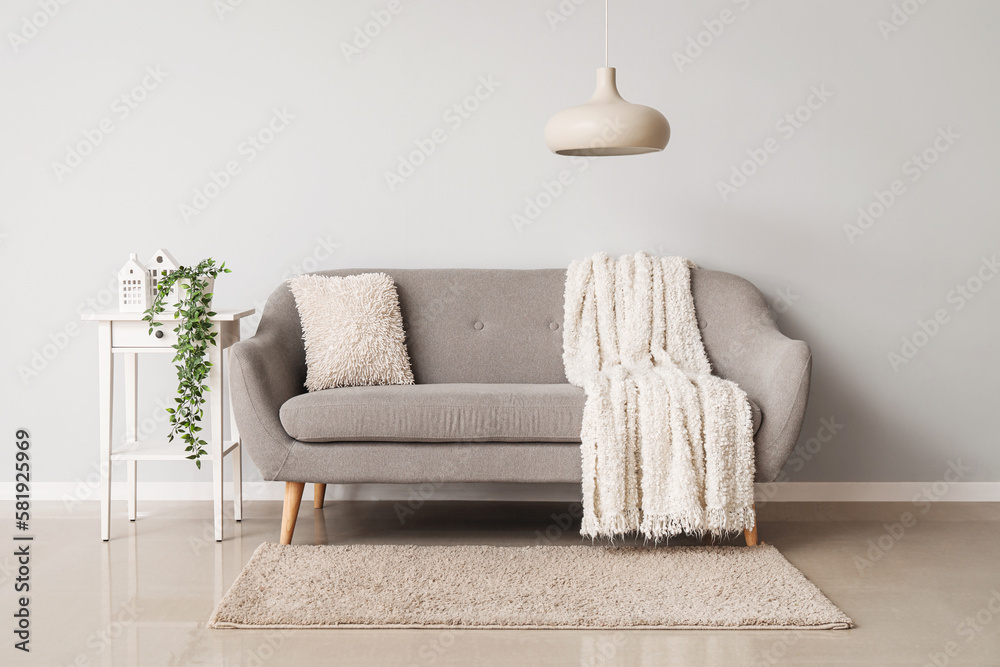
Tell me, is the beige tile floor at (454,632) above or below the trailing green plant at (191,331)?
below

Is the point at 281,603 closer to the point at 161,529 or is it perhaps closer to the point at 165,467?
the point at 161,529

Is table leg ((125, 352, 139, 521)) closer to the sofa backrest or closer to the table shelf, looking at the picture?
the table shelf

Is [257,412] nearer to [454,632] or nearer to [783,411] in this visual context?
[454,632]

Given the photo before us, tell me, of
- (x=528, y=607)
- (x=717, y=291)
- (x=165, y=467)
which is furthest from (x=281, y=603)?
(x=717, y=291)

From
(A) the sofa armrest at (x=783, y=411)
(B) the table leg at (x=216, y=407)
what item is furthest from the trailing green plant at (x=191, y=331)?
(A) the sofa armrest at (x=783, y=411)

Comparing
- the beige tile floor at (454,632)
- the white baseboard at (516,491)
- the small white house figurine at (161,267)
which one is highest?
the small white house figurine at (161,267)

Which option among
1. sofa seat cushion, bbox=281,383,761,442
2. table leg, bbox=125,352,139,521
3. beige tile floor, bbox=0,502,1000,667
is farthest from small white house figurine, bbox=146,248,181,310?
beige tile floor, bbox=0,502,1000,667

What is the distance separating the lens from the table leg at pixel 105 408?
284cm

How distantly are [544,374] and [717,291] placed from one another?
28.6 inches

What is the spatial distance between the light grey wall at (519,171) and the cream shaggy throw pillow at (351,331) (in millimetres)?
331

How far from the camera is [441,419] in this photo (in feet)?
8.49

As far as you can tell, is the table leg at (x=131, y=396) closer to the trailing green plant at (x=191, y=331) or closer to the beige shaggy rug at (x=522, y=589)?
the trailing green plant at (x=191, y=331)

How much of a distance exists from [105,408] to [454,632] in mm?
1563

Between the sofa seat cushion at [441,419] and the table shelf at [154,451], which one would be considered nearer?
the sofa seat cushion at [441,419]
